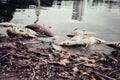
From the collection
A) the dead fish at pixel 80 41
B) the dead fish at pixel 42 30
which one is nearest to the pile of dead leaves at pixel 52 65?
the dead fish at pixel 80 41

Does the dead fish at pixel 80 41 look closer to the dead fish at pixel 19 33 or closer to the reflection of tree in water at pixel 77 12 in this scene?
the dead fish at pixel 19 33

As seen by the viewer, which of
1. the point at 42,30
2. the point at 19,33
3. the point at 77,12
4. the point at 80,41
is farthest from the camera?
the point at 77,12

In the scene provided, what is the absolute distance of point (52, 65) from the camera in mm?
6844

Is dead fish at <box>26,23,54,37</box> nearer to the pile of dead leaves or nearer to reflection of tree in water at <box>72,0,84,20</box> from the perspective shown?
the pile of dead leaves

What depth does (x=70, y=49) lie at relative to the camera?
29.8ft

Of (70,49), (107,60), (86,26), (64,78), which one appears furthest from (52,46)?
(86,26)

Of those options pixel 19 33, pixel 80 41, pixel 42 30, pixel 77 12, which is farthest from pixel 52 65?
pixel 77 12

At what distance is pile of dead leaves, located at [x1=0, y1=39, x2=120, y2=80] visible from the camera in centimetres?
623

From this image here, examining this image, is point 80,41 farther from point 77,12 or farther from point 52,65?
point 77,12

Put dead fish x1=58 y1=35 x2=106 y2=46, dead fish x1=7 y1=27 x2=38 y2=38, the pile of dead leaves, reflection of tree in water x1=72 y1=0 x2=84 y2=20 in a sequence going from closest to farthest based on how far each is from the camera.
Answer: the pile of dead leaves < dead fish x1=58 y1=35 x2=106 y2=46 < dead fish x1=7 y1=27 x2=38 y2=38 < reflection of tree in water x1=72 y1=0 x2=84 y2=20

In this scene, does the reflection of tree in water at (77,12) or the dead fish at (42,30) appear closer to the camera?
the dead fish at (42,30)

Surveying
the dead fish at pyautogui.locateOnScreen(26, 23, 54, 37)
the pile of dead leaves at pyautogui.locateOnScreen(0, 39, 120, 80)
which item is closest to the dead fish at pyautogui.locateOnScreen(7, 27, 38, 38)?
the dead fish at pyautogui.locateOnScreen(26, 23, 54, 37)

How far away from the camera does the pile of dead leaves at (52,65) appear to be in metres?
6.23

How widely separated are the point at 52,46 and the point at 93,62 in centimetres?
194
